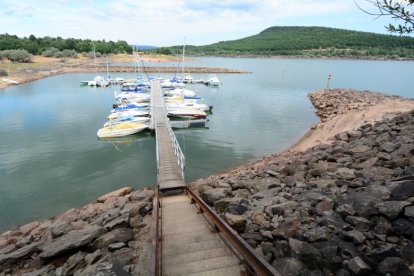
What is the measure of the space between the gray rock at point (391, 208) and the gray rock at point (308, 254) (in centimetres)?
198

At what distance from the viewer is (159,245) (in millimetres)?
7199

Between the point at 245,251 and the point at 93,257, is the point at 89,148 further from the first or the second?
the point at 245,251

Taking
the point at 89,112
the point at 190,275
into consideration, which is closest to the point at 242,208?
the point at 190,275

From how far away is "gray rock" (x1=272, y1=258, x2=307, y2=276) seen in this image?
561 centimetres

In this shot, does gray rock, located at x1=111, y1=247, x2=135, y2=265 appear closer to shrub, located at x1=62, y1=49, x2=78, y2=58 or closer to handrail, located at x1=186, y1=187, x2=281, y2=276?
handrail, located at x1=186, y1=187, x2=281, y2=276

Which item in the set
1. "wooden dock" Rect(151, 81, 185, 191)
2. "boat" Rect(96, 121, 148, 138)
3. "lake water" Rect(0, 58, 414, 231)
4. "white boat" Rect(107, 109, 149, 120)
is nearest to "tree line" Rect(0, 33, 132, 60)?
"lake water" Rect(0, 58, 414, 231)

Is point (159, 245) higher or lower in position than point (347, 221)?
lower

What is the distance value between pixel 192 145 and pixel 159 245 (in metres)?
20.0

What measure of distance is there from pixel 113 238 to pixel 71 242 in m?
1.23

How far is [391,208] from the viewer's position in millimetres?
6754

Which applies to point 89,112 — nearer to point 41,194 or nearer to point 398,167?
point 41,194

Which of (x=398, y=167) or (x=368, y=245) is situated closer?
A: (x=368, y=245)

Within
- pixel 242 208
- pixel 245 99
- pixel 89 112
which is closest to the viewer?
pixel 242 208

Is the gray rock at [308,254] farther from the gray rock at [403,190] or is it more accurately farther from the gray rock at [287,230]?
the gray rock at [403,190]
